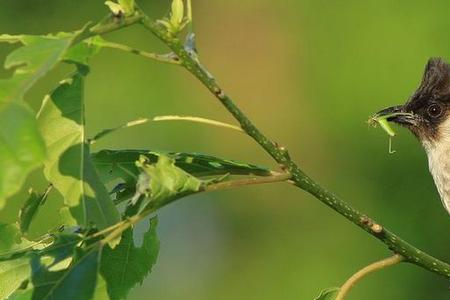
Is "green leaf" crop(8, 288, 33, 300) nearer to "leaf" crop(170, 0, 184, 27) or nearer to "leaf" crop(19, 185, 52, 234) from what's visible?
"leaf" crop(19, 185, 52, 234)

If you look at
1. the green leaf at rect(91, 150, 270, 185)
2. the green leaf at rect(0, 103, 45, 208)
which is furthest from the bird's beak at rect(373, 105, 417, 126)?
the green leaf at rect(0, 103, 45, 208)

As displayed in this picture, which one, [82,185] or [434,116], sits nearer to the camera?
[82,185]

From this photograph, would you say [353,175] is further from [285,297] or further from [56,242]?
[56,242]

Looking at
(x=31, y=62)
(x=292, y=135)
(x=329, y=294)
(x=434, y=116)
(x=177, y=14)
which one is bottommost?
(x=292, y=135)

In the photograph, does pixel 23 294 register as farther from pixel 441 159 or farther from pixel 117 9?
pixel 441 159

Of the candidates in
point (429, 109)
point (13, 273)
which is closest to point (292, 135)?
point (429, 109)

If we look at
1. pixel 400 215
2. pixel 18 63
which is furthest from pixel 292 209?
pixel 18 63

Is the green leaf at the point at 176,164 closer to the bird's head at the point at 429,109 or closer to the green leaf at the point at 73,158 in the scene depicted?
the green leaf at the point at 73,158
